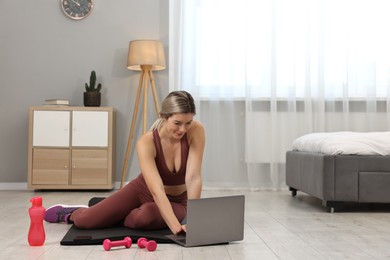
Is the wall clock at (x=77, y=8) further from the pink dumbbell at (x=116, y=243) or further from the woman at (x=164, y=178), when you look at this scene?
the pink dumbbell at (x=116, y=243)

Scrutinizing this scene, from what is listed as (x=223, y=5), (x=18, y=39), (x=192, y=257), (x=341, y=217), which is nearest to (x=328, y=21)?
(x=223, y=5)

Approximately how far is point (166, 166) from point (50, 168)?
8.84ft

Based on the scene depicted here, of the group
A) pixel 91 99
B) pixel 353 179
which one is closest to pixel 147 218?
pixel 353 179

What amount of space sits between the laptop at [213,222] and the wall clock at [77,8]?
3.60 m

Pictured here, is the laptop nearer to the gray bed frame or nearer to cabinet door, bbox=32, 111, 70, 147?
the gray bed frame

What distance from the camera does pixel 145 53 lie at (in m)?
5.25

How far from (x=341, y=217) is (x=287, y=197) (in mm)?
1325

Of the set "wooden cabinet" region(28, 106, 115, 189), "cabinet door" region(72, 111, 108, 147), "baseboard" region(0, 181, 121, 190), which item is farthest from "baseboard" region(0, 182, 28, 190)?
"cabinet door" region(72, 111, 108, 147)

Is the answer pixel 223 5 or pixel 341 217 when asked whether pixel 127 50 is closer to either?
pixel 223 5

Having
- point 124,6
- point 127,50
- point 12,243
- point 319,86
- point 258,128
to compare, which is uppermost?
point 124,6

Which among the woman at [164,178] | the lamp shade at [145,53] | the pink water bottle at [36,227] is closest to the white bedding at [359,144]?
the woman at [164,178]

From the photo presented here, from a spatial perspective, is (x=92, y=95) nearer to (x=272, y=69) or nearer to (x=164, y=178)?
(x=272, y=69)

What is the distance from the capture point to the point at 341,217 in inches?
143

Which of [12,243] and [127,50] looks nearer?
[12,243]
